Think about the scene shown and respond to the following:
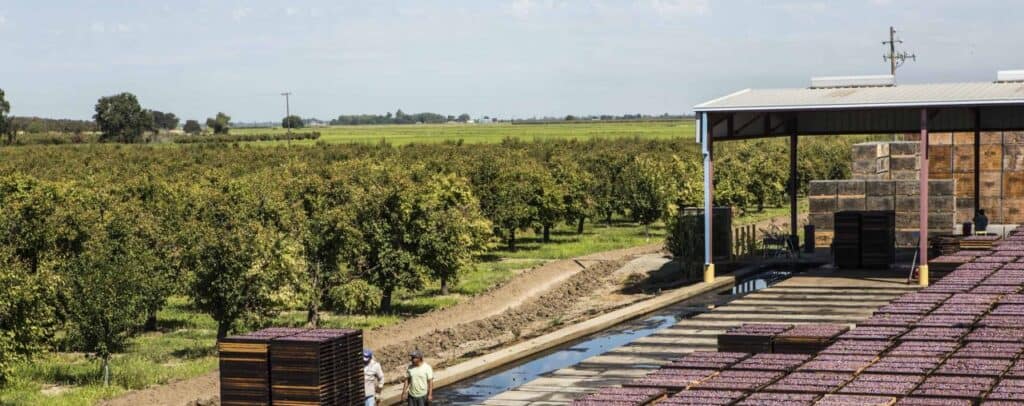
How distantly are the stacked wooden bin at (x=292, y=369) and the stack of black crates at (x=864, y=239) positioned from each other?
73.1 feet

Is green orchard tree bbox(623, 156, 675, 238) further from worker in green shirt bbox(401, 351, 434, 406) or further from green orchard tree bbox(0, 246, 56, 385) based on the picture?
worker in green shirt bbox(401, 351, 434, 406)

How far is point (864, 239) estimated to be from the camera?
40.2 metres

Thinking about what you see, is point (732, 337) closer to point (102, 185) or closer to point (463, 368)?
point (463, 368)

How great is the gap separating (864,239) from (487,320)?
11.9m

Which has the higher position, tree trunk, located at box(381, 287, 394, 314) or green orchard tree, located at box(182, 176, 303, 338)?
green orchard tree, located at box(182, 176, 303, 338)

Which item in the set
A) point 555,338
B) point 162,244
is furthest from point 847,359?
point 162,244

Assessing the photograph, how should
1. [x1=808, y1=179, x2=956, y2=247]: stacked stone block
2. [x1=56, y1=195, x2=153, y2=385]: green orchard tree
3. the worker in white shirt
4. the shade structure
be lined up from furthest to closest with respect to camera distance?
[x1=808, y1=179, x2=956, y2=247]: stacked stone block, the shade structure, [x1=56, y1=195, x2=153, y2=385]: green orchard tree, the worker in white shirt

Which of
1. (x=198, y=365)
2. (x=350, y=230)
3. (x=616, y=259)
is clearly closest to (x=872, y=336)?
(x=198, y=365)

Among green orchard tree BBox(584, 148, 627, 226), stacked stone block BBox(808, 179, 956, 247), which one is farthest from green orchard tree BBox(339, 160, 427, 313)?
green orchard tree BBox(584, 148, 627, 226)

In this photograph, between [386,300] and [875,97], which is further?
[386,300]

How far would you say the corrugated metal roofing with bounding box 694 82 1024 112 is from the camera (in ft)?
113

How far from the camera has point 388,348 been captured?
98.7 feet

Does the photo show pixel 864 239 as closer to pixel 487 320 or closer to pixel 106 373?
pixel 487 320

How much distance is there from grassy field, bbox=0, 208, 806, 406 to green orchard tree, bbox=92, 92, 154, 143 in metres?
118
